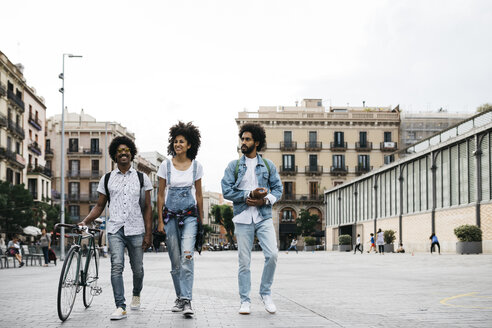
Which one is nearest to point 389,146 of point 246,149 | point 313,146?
point 313,146

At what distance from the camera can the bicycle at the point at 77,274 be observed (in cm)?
655

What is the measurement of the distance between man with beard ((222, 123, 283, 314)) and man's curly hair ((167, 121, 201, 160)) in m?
0.48

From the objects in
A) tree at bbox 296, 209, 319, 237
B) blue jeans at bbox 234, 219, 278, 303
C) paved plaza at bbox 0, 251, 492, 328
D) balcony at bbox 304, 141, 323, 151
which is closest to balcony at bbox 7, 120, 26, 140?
tree at bbox 296, 209, 319, 237

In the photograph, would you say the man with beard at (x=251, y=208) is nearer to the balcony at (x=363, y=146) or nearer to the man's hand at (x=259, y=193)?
the man's hand at (x=259, y=193)

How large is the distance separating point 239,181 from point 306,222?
211 feet

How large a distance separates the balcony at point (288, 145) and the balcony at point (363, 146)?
283 inches

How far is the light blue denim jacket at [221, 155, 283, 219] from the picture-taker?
23.7ft

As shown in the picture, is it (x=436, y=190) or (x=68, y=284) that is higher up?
(x=436, y=190)

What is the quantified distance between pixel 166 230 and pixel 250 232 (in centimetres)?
93

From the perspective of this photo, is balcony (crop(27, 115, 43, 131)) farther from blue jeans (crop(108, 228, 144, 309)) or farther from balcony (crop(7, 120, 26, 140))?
blue jeans (crop(108, 228, 144, 309))

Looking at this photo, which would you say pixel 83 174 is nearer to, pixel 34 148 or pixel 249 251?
pixel 34 148

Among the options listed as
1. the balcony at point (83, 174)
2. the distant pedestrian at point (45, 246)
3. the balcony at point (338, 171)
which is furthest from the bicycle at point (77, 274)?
the balcony at point (83, 174)

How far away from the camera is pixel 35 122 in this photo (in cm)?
5569

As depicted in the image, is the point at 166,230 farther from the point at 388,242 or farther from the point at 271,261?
the point at 388,242
